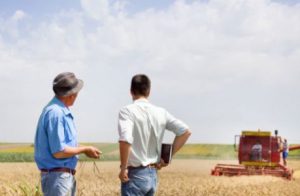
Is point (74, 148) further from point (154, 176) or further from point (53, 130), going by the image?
point (154, 176)

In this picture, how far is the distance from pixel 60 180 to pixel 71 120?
0.50m

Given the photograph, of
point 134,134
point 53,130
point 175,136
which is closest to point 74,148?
point 53,130

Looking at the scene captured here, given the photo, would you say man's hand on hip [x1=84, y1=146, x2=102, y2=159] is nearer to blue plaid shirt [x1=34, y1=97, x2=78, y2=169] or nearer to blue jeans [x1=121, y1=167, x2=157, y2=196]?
blue plaid shirt [x1=34, y1=97, x2=78, y2=169]

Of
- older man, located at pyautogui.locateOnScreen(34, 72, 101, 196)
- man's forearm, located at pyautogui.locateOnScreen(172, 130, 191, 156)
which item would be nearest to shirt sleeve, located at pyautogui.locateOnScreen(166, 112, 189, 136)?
man's forearm, located at pyautogui.locateOnScreen(172, 130, 191, 156)

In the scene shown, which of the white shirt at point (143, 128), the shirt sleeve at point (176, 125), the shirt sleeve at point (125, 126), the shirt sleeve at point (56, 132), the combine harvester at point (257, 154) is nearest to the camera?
the shirt sleeve at point (56, 132)

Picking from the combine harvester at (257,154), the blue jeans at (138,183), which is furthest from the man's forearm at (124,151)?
the combine harvester at (257,154)

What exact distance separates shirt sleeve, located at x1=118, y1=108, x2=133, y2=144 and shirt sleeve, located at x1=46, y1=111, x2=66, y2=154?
1.77ft

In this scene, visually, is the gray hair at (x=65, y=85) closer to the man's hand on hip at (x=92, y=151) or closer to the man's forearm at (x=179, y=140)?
the man's hand on hip at (x=92, y=151)

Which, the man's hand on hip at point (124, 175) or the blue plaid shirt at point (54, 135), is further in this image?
the man's hand on hip at point (124, 175)

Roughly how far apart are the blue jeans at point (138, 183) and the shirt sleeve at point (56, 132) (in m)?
0.76

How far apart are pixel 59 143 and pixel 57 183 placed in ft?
1.11

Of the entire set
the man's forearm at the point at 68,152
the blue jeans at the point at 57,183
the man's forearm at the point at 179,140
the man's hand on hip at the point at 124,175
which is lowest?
the blue jeans at the point at 57,183

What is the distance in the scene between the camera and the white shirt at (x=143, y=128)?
5.55 m

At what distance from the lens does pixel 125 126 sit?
5.46 meters
